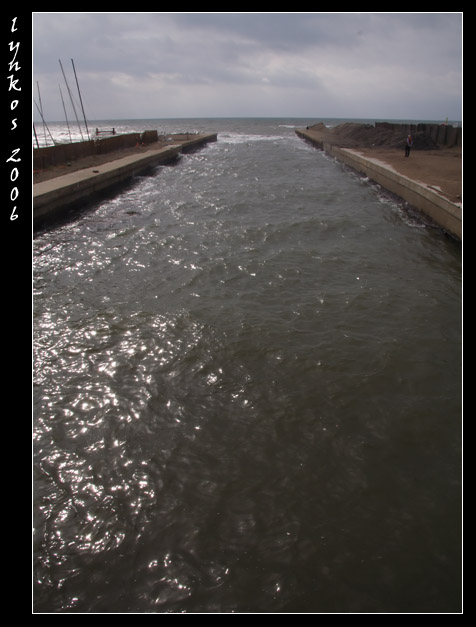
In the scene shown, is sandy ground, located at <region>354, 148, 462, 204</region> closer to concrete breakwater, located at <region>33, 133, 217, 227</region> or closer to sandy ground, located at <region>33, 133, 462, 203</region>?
sandy ground, located at <region>33, 133, 462, 203</region>

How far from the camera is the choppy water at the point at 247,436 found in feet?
8.54

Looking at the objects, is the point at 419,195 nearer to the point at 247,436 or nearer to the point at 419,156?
the point at 419,156

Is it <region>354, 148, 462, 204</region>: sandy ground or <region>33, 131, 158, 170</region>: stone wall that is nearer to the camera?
<region>354, 148, 462, 204</region>: sandy ground

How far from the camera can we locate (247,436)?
3742 millimetres

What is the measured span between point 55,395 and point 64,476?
3.95ft

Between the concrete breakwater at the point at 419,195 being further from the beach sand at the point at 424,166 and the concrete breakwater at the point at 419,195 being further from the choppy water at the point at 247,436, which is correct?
the choppy water at the point at 247,436

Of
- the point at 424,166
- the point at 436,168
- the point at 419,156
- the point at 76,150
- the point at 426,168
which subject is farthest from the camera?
the point at 419,156

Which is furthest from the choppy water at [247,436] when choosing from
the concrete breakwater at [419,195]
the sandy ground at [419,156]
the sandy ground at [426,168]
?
the sandy ground at [419,156]

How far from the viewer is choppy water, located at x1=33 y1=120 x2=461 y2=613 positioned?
2602 millimetres

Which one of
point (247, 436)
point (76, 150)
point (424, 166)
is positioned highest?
point (76, 150)

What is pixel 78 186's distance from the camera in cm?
1348

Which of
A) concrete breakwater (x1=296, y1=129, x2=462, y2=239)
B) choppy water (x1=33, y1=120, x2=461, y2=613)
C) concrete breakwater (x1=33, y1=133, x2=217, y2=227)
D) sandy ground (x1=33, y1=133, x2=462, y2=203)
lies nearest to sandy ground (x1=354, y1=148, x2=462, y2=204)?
sandy ground (x1=33, y1=133, x2=462, y2=203)

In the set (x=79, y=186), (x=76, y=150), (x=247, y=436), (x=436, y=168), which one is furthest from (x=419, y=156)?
(x=247, y=436)
